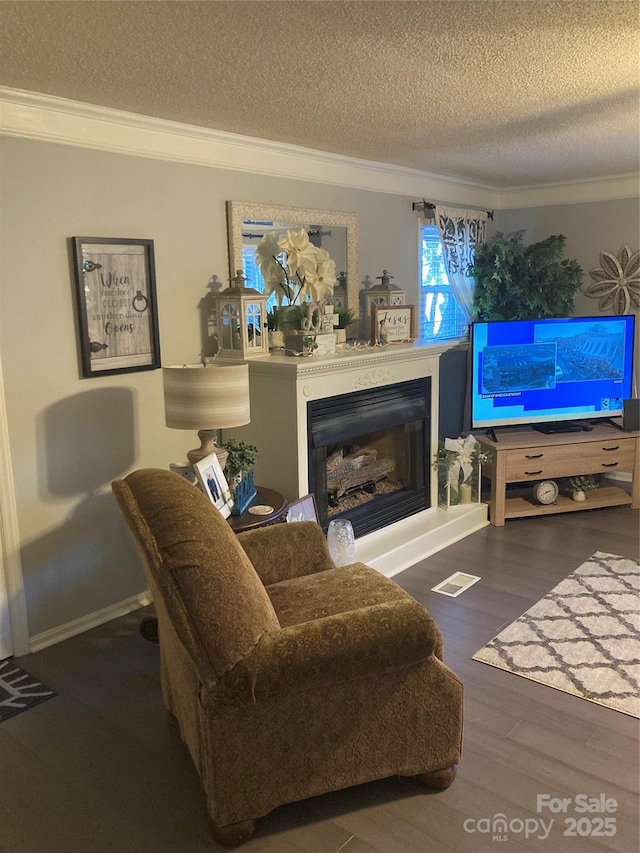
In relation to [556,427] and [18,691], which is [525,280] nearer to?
[556,427]

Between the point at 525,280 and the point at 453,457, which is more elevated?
the point at 525,280

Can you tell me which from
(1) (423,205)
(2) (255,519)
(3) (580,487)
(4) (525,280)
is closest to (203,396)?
(2) (255,519)

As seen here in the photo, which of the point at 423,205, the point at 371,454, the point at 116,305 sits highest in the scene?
the point at 423,205

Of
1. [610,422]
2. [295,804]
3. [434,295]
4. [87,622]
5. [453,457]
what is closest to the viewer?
[295,804]

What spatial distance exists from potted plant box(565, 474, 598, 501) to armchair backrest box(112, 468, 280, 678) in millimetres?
3436

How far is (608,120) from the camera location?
3295 millimetres

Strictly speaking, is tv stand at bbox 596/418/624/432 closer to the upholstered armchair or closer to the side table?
the side table

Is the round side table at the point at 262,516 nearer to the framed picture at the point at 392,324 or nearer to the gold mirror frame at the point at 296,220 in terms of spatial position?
the gold mirror frame at the point at 296,220

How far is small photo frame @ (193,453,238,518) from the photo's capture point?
2.81 m

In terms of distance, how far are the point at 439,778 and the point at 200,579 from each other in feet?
3.38

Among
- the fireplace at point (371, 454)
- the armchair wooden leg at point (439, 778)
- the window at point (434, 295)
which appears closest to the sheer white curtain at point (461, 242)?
the window at point (434, 295)

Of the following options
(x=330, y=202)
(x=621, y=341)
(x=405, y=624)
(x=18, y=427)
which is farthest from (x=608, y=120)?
(x=18, y=427)

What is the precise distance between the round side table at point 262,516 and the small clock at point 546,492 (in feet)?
7.00

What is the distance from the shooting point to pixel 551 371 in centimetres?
480
